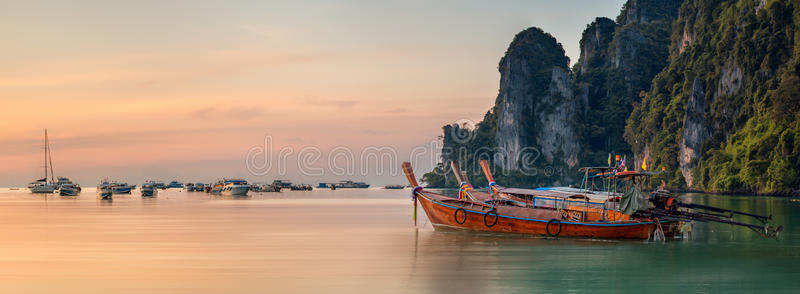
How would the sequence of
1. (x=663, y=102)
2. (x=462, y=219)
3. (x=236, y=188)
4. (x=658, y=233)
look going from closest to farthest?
(x=658, y=233), (x=462, y=219), (x=236, y=188), (x=663, y=102)

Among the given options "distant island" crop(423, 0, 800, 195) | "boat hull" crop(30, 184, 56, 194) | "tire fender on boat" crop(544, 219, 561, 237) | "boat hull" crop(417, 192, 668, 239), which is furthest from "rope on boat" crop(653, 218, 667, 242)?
"boat hull" crop(30, 184, 56, 194)

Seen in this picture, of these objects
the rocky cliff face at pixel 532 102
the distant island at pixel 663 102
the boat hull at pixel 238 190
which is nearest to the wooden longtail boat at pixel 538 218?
the distant island at pixel 663 102

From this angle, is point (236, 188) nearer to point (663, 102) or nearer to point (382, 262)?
point (663, 102)

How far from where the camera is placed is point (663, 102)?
12694 centimetres

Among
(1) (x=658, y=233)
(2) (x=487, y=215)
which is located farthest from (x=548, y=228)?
(1) (x=658, y=233)

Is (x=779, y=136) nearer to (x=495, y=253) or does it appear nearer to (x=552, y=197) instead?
(x=552, y=197)

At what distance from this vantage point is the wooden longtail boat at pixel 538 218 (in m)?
28.5

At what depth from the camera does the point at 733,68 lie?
100750 millimetres

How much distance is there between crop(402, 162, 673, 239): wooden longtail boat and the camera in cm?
2848

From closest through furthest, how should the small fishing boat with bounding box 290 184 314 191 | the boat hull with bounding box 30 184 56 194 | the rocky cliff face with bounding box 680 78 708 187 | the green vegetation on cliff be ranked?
the green vegetation on cliff → the rocky cliff face with bounding box 680 78 708 187 → the boat hull with bounding box 30 184 56 194 → the small fishing boat with bounding box 290 184 314 191

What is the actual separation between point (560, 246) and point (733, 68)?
83417 mm

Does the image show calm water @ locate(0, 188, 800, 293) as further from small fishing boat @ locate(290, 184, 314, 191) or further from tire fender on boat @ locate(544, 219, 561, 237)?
small fishing boat @ locate(290, 184, 314, 191)

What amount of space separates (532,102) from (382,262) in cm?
15723

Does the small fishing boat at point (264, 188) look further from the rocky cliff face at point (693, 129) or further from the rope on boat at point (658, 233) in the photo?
the rope on boat at point (658, 233)
